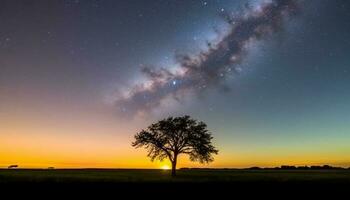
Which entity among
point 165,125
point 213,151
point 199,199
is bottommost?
point 199,199

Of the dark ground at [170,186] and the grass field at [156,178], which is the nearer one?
the dark ground at [170,186]

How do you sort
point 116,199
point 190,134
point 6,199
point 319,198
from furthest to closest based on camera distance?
1. point 190,134
2. point 319,198
3. point 116,199
4. point 6,199

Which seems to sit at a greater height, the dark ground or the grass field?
the grass field

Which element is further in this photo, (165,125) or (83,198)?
(165,125)

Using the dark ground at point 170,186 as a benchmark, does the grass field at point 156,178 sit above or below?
above

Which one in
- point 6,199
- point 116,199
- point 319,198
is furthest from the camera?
point 319,198

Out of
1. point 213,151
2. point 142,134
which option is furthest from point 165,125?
point 213,151

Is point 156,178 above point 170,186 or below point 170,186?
above

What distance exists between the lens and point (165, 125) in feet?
264

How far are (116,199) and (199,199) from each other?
4346 millimetres

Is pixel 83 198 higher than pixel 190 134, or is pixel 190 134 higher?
pixel 190 134

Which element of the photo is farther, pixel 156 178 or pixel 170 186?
pixel 156 178

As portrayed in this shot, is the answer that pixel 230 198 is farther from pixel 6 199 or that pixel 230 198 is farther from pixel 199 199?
pixel 6 199

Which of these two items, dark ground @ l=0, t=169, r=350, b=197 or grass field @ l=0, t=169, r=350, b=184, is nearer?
dark ground @ l=0, t=169, r=350, b=197
